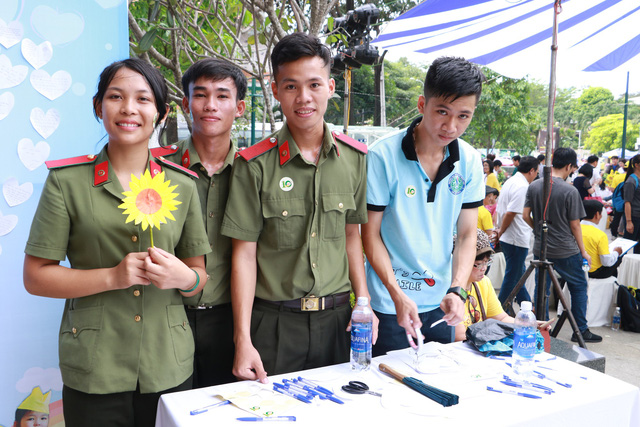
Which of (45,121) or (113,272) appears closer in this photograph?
(113,272)

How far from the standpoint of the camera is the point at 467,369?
75.1 inches

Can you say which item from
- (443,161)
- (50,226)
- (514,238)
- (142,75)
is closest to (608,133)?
(514,238)

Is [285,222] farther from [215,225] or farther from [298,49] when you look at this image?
[298,49]

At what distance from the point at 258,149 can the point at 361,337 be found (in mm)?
819

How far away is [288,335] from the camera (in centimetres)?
193

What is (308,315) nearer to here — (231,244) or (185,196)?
(231,244)

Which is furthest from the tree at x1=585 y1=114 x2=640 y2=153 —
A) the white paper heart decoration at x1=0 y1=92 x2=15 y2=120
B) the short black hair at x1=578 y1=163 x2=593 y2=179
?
the white paper heart decoration at x1=0 y1=92 x2=15 y2=120

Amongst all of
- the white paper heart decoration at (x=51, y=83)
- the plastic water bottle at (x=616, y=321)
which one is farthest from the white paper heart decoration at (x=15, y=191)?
the plastic water bottle at (x=616, y=321)

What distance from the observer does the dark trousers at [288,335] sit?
1921mm

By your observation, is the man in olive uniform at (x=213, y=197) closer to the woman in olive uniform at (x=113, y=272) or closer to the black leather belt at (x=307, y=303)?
the black leather belt at (x=307, y=303)

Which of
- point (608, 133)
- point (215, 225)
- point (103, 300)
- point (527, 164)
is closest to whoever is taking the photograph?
point (103, 300)

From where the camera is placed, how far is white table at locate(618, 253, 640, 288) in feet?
17.5

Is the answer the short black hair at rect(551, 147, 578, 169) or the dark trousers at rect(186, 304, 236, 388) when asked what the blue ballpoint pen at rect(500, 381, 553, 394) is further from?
the short black hair at rect(551, 147, 578, 169)

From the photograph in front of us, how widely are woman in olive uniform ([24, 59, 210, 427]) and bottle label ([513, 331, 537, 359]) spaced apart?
120cm
